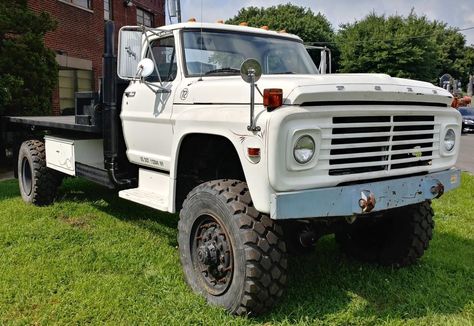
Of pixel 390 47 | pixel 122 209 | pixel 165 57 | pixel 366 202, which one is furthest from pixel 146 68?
pixel 390 47

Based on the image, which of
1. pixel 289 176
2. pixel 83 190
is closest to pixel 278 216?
pixel 289 176

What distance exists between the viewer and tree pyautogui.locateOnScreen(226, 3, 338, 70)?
40.7 m

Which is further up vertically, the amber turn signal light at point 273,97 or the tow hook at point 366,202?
the amber turn signal light at point 273,97

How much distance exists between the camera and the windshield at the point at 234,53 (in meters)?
4.36

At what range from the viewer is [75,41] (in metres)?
14.6

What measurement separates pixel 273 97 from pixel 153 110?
5.87 ft

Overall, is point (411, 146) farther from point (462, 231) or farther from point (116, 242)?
point (116, 242)

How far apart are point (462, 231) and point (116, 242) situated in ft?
12.6

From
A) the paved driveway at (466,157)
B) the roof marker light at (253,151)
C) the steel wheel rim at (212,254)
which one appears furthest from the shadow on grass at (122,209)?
the paved driveway at (466,157)

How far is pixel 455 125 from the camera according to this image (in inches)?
162

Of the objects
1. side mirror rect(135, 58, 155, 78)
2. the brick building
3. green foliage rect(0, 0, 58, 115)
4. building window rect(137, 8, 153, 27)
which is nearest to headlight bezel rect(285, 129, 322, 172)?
side mirror rect(135, 58, 155, 78)

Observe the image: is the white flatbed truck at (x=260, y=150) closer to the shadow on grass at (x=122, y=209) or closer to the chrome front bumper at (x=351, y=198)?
the chrome front bumper at (x=351, y=198)

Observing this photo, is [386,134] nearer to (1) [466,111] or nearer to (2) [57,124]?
(2) [57,124]

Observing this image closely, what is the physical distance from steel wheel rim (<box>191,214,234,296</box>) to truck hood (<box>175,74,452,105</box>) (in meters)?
0.93
